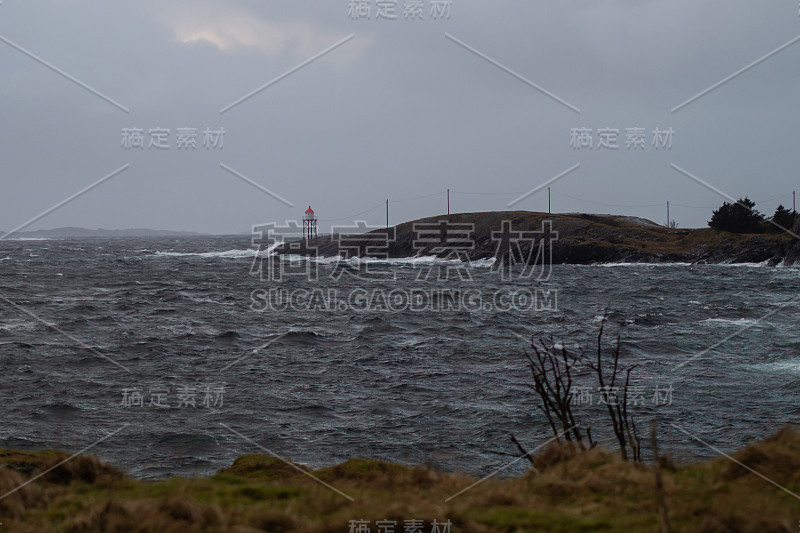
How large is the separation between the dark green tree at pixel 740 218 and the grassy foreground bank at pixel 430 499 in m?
78.2

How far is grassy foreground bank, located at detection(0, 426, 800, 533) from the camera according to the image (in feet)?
17.8

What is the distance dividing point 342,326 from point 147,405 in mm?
13428

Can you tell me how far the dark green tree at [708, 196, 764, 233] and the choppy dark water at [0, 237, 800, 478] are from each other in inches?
1716

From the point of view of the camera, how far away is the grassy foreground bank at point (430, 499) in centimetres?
543

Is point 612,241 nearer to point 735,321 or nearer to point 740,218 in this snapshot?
point 740,218

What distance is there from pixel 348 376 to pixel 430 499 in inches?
523

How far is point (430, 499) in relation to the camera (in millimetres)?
6598

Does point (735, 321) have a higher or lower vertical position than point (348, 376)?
higher

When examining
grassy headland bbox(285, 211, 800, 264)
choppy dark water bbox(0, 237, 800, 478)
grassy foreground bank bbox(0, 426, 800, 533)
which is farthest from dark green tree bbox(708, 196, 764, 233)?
grassy foreground bank bbox(0, 426, 800, 533)

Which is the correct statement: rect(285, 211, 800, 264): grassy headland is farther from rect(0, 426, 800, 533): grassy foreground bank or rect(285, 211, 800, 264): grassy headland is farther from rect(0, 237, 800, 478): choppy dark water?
rect(0, 426, 800, 533): grassy foreground bank

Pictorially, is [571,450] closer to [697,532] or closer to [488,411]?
[697,532]

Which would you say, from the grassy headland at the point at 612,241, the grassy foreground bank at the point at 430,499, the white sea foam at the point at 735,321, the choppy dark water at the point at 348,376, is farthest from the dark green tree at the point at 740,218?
the grassy foreground bank at the point at 430,499

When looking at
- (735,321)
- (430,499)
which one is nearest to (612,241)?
(735,321)

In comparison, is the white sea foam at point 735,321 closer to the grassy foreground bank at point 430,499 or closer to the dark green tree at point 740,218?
the grassy foreground bank at point 430,499
